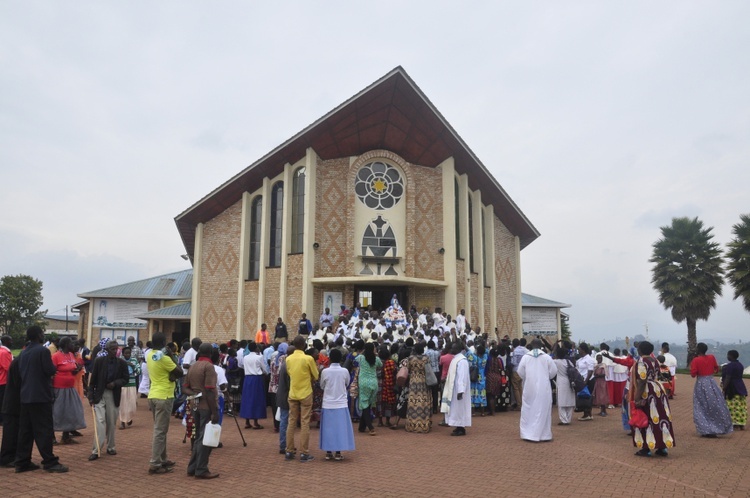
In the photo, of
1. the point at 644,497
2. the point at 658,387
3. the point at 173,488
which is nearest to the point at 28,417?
the point at 173,488

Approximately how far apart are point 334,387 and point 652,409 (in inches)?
180

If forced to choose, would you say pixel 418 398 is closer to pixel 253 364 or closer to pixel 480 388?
pixel 480 388

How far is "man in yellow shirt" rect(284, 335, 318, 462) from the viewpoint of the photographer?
7531 millimetres

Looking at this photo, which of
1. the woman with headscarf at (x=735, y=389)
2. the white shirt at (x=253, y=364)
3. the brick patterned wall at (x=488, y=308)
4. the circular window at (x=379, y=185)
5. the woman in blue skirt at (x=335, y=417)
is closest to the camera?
the woman in blue skirt at (x=335, y=417)

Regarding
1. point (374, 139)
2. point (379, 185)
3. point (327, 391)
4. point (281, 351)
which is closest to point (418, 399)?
point (281, 351)

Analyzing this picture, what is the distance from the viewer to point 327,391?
7.65 metres

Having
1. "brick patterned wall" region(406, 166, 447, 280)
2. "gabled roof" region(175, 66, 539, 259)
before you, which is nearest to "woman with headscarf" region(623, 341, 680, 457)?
"brick patterned wall" region(406, 166, 447, 280)

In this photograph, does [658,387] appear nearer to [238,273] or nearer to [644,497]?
[644,497]

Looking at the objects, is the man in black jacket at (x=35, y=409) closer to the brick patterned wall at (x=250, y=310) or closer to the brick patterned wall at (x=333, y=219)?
the brick patterned wall at (x=333, y=219)

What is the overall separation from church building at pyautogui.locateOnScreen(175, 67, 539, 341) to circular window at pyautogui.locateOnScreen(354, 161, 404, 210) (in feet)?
0.14

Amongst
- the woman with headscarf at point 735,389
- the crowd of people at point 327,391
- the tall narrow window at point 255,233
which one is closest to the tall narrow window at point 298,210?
the tall narrow window at point 255,233

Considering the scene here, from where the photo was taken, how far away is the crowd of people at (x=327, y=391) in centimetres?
680

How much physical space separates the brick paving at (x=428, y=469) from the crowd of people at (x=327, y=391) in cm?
30

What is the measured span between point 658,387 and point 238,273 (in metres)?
17.8
